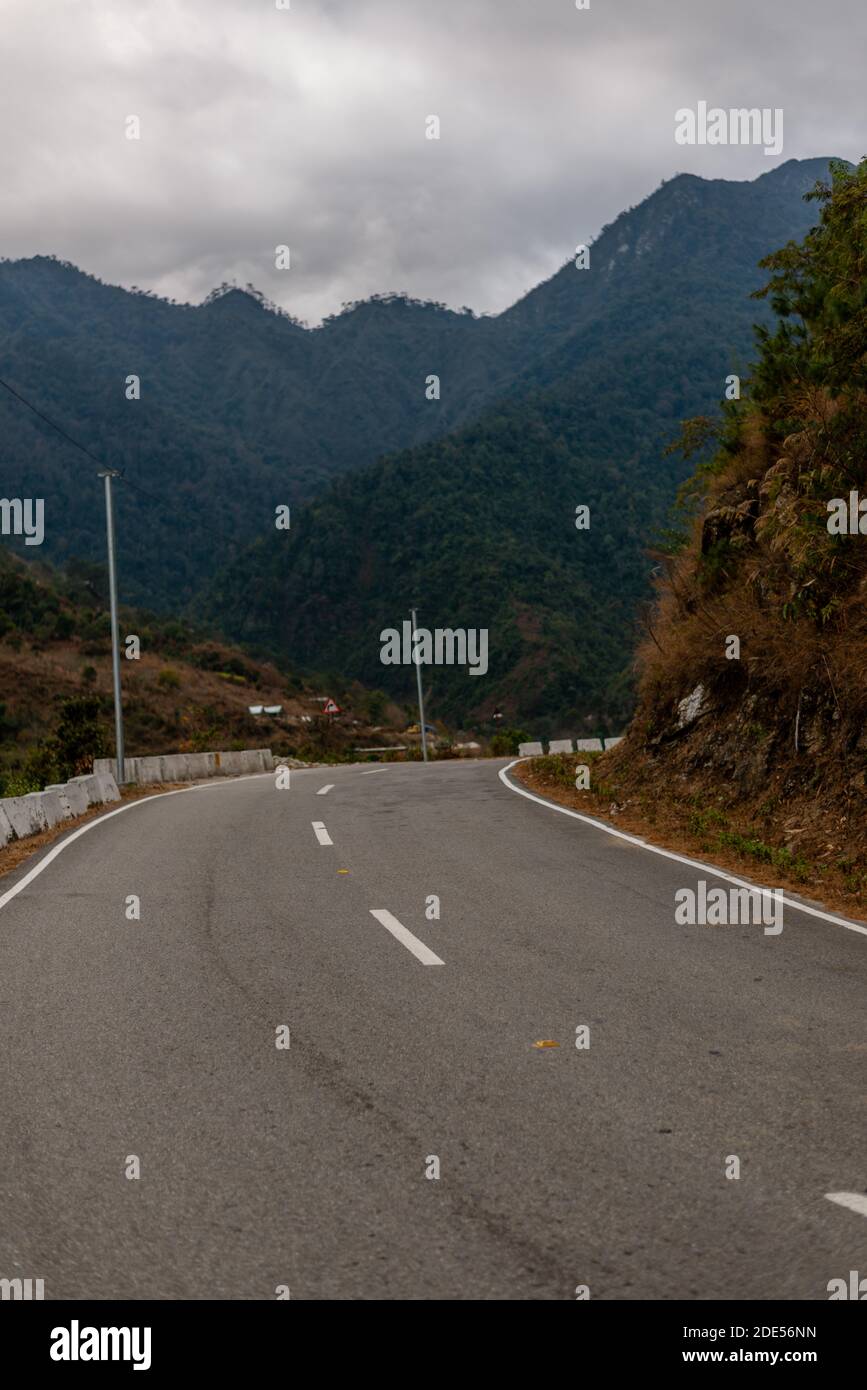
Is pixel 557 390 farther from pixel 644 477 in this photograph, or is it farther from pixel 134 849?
pixel 134 849

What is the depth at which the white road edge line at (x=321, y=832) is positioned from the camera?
46.3ft

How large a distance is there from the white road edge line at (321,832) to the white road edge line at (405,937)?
4591 millimetres

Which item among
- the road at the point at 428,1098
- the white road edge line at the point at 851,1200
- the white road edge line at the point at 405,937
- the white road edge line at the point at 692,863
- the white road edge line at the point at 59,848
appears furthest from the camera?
the white road edge line at the point at 59,848

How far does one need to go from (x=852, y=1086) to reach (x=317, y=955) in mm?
3847

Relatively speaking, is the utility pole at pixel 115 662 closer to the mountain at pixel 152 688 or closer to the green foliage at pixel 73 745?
the green foliage at pixel 73 745

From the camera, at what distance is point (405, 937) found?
8.44 metres

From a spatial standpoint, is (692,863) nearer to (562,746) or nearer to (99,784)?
(99,784)

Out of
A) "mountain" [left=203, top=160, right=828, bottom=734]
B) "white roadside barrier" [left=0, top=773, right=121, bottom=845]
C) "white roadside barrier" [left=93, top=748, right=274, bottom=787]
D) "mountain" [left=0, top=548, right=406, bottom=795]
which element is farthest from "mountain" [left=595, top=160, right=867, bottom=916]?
"mountain" [left=203, top=160, right=828, bottom=734]

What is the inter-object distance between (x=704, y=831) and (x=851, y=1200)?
33.2 ft

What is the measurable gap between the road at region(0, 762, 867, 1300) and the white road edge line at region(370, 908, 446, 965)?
5 centimetres

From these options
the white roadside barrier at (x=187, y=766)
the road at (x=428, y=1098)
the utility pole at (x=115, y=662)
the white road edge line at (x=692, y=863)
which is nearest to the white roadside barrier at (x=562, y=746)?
the white roadside barrier at (x=187, y=766)

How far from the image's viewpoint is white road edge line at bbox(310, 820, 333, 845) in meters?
14.1

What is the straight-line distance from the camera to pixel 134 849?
564 inches

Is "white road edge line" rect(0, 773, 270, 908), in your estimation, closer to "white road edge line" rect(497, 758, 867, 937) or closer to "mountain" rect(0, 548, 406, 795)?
"white road edge line" rect(497, 758, 867, 937)
